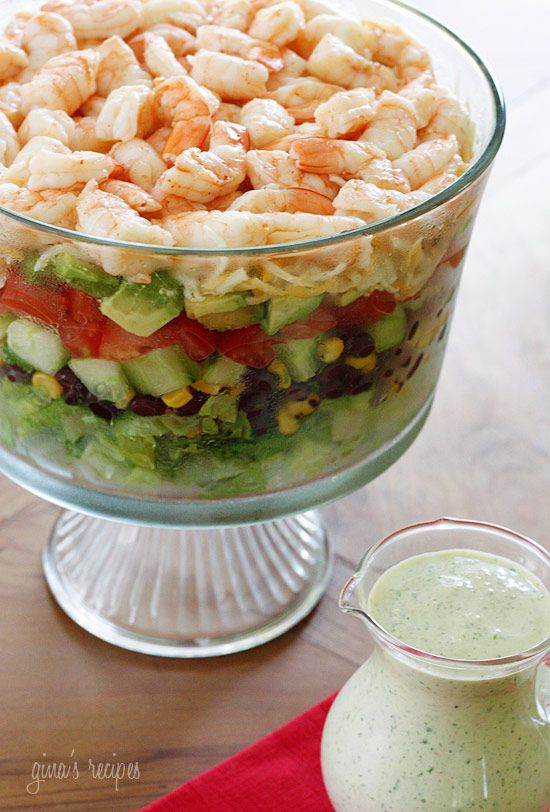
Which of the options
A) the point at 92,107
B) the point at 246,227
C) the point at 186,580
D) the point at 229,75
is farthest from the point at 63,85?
the point at 186,580

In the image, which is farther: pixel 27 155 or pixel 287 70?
pixel 287 70

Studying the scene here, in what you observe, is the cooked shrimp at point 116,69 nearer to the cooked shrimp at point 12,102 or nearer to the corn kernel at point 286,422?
the cooked shrimp at point 12,102

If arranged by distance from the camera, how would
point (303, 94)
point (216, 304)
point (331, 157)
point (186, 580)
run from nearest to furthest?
point (216, 304) → point (331, 157) → point (303, 94) → point (186, 580)

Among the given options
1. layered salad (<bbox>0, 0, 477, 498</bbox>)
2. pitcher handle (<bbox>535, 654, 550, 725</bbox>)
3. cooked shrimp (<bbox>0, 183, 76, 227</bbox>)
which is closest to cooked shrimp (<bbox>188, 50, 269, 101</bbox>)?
layered salad (<bbox>0, 0, 477, 498</bbox>)

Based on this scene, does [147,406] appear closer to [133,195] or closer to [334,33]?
[133,195]

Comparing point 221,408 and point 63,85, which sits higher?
point 63,85

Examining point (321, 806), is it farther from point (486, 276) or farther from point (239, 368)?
point (486, 276)

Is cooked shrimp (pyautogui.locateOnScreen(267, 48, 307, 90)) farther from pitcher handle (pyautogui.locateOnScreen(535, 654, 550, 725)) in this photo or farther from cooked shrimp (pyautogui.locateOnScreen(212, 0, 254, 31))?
pitcher handle (pyautogui.locateOnScreen(535, 654, 550, 725))

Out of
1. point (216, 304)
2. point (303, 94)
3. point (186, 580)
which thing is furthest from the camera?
point (186, 580)
